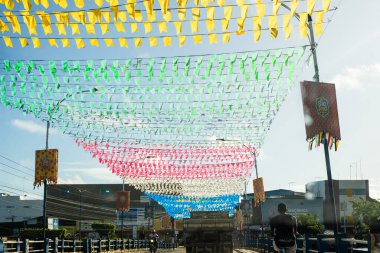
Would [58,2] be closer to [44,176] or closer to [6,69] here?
[6,69]

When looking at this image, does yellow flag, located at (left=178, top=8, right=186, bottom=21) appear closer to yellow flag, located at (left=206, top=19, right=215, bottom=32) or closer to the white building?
yellow flag, located at (left=206, top=19, right=215, bottom=32)

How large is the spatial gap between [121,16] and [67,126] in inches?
603

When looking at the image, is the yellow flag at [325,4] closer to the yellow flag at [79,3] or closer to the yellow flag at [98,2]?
the yellow flag at [98,2]

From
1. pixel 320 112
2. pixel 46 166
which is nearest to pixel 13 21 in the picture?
pixel 320 112

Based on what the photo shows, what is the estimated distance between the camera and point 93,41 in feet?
41.9

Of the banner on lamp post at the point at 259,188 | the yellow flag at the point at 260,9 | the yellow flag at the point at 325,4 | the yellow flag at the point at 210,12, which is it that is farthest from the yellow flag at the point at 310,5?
the banner on lamp post at the point at 259,188

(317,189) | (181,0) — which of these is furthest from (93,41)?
(317,189)

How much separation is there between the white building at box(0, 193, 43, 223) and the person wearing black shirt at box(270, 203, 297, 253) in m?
95.4

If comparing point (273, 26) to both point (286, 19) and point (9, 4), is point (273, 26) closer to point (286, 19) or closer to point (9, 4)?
point (286, 19)

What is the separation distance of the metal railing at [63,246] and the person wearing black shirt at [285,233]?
9.15 meters

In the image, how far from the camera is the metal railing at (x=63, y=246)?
2232 centimetres

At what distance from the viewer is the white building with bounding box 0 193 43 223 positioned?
10156cm

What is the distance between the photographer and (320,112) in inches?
610

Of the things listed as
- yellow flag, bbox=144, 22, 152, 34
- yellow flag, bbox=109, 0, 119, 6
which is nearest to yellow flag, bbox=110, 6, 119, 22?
yellow flag, bbox=109, 0, 119, 6
